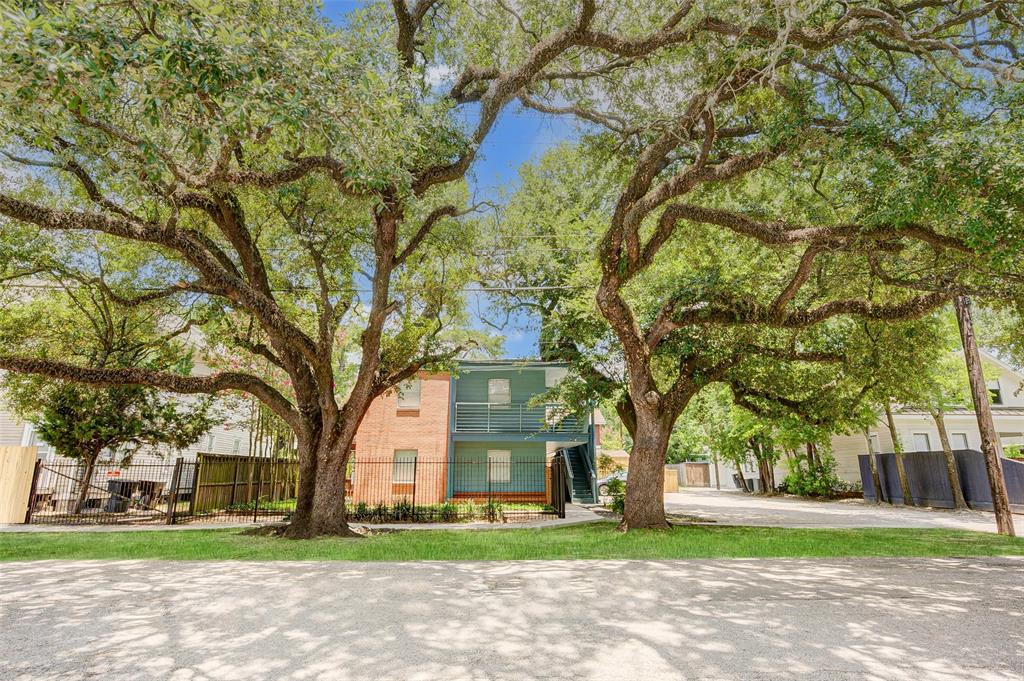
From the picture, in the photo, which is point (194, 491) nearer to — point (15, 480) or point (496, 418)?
point (15, 480)

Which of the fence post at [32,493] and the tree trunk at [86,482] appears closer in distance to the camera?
the fence post at [32,493]

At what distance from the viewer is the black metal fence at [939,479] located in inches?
667

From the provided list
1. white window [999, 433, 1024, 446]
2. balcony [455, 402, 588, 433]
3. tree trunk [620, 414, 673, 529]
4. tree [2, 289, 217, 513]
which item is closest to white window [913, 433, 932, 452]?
white window [999, 433, 1024, 446]

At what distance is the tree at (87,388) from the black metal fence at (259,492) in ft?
3.12

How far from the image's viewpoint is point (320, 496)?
1188 centimetres

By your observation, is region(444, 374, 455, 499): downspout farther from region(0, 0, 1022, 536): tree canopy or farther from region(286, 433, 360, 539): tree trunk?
region(286, 433, 360, 539): tree trunk

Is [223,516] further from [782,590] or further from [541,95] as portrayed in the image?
[782,590]

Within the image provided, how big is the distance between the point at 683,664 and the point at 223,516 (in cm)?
1706

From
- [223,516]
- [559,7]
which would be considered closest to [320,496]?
[223,516]

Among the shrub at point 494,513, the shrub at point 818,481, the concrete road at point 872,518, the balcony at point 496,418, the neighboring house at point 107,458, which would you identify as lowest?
the concrete road at point 872,518

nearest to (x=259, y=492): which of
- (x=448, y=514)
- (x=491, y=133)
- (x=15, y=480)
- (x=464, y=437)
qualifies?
(x=15, y=480)

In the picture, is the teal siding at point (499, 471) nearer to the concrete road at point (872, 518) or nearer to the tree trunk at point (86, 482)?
the concrete road at point (872, 518)

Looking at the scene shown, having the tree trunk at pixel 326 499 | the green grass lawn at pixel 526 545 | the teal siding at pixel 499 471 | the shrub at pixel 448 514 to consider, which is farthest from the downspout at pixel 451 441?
the tree trunk at pixel 326 499

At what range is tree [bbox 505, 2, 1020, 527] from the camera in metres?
7.84
